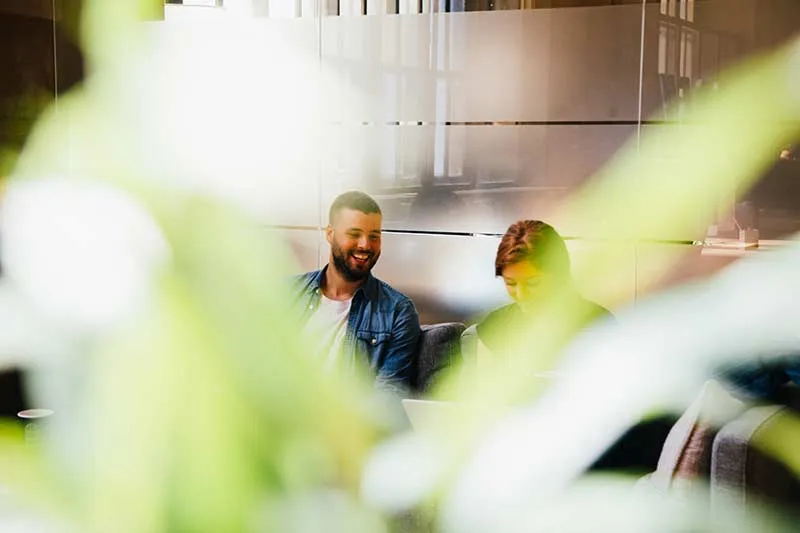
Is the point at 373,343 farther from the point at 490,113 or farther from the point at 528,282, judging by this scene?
the point at 490,113

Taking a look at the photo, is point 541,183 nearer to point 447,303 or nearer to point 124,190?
point 447,303

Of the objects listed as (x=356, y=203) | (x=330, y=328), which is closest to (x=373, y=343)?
(x=330, y=328)

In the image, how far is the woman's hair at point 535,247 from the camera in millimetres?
2900

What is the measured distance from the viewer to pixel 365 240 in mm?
3150

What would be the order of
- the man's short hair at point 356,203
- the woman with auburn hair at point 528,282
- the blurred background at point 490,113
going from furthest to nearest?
the man's short hair at point 356,203
the woman with auburn hair at point 528,282
the blurred background at point 490,113

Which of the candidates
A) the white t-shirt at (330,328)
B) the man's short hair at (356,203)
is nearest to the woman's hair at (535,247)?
the man's short hair at (356,203)

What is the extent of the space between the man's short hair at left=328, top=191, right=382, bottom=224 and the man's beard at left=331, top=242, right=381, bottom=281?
0.42 ft

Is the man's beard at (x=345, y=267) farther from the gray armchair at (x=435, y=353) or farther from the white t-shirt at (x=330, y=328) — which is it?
the gray armchair at (x=435, y=353)

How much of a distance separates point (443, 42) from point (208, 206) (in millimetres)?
1030

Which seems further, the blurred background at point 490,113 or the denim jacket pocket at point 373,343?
the denim jacket pocket at point 373,343

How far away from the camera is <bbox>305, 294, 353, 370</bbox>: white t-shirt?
3193 millimetres

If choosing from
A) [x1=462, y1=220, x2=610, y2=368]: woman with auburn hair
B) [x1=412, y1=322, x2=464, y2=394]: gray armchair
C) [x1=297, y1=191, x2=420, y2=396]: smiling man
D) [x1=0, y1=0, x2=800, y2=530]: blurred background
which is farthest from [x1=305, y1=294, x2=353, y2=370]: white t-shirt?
[x1=462, y1=220, x2=610, y2=368]: woman with auburn hair

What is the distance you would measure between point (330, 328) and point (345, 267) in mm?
219

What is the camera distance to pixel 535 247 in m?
2.93
